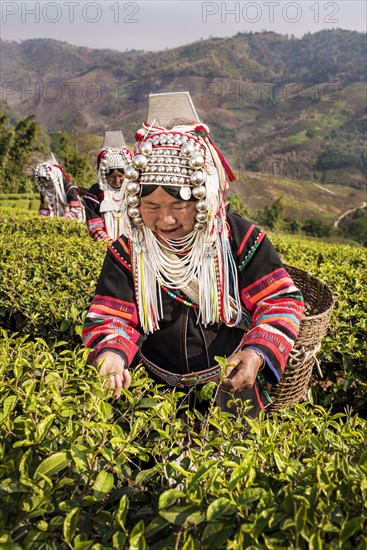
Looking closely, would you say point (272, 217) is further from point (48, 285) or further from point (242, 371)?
point (242, 371)

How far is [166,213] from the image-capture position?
2.14 m

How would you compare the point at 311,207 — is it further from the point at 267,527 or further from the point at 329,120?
the point at 267,527

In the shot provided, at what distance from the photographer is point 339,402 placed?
3209 millimetres

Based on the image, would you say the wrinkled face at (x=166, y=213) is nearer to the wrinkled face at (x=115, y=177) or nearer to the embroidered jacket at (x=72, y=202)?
the wrinkled face at (x=115, y=177)

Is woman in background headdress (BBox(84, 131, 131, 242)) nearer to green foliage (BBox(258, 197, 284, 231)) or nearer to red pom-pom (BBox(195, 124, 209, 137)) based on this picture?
red pom-pom (BBox(195, 124, 209, 137))

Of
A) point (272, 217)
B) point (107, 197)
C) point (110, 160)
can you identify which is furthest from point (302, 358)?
point (272, 217)

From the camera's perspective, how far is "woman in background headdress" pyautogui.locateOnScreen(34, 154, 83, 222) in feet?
27.2

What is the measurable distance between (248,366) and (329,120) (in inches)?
6100

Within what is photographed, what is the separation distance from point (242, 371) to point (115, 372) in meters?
0.56

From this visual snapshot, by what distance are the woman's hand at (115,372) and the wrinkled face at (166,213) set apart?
0.66 meters

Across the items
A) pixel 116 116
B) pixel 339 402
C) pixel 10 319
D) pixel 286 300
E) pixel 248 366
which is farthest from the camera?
pixel 116 116

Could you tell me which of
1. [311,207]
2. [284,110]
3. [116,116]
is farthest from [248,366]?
[116,116]

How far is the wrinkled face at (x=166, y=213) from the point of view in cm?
211

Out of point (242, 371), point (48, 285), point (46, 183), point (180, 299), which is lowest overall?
point (48, 285)
